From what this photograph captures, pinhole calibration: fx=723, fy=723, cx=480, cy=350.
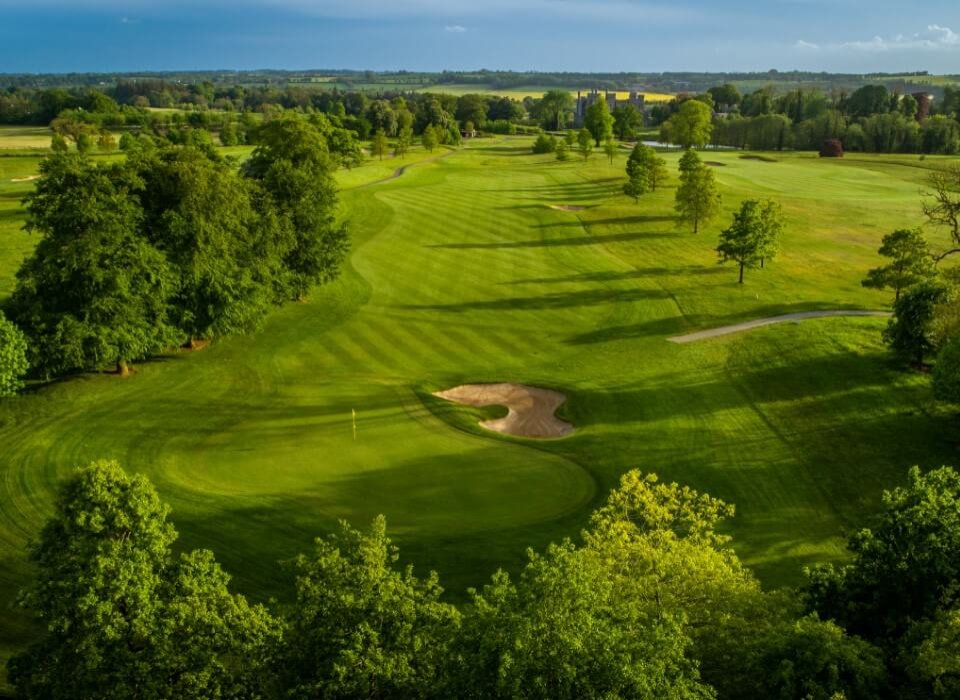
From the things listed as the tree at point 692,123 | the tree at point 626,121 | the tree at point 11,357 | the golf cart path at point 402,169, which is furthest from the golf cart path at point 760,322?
the tree at point 626,121

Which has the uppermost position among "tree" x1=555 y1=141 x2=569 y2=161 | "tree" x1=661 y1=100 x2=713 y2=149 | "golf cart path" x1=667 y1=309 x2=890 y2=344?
"tree" x1=661 y1=100 x2=713 y2=149

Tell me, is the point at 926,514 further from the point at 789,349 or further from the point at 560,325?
the point at 560,325

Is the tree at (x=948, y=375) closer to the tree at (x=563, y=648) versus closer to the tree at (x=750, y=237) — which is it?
the tree at (x=750, y=237)

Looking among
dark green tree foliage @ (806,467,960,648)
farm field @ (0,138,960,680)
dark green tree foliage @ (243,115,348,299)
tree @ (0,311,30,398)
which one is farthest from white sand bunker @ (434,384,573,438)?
tree @ (0,311,30,398)

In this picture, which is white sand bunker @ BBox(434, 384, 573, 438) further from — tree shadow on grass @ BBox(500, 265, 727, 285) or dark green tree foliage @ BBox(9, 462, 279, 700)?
tree shadow on grass @ BBox(500, 265, 727, 285)

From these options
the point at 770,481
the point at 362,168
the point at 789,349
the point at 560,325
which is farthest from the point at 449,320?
the point at 362,168

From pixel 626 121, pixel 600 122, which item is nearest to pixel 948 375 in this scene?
pixel 600 122
